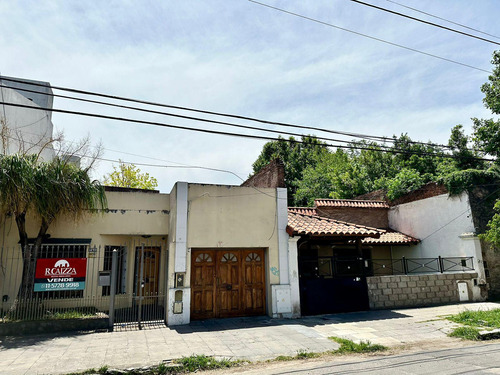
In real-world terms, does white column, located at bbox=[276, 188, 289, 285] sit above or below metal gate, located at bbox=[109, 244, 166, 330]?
above

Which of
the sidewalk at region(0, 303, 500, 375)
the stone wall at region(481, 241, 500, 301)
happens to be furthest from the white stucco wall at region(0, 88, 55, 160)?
the stone wall at region(481, 241, 500, 301)

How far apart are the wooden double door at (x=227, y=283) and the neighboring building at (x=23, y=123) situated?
6.54 m

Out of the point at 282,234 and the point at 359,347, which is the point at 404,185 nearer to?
the point at 282,234

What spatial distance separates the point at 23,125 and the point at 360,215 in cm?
1713

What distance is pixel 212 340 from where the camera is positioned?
8938mm

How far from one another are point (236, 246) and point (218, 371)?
5.26 meters

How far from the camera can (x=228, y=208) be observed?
12.1 metres

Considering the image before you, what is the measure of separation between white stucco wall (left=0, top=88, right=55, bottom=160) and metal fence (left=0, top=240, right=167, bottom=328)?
3.84m

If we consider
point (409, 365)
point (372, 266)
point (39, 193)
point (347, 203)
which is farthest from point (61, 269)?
point (347, 203)

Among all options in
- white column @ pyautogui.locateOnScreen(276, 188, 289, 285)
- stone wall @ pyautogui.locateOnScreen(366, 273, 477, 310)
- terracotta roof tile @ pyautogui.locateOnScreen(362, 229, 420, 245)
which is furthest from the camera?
terracotta roof tile @ pyautogui.locateOnScreen(362, 229, 420, 245)

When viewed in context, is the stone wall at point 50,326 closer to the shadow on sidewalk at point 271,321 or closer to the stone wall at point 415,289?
the shadow on sidewalk at point 271,321

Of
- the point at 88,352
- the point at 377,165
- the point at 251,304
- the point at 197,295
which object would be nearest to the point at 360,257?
the point at 251,304

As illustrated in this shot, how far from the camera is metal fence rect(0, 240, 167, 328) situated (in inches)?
400

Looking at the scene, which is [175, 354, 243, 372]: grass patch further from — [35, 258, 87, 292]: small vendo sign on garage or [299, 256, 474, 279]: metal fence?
[299, 256, 474, 279]: metal fence
